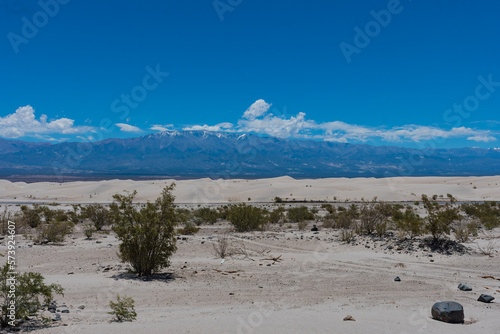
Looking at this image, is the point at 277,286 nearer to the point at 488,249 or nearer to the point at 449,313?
the point at 449,313

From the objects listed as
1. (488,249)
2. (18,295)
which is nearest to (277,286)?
(18,295)

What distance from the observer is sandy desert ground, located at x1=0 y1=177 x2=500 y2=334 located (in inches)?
226

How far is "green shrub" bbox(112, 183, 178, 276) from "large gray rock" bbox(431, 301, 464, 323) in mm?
6117

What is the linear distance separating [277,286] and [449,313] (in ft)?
12.1

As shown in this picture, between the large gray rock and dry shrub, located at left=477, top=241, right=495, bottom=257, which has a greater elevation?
dry shrub, located at left=477, top=241, right=495, bottom=257

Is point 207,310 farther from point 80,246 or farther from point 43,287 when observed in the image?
point 80,246

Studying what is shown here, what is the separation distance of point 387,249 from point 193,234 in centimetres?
858

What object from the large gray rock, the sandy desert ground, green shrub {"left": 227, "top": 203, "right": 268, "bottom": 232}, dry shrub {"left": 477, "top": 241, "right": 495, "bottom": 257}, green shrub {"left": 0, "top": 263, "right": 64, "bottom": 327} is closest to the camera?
green shrub {"left": 0, "top": 263, "right": 64, "bottom": 327}

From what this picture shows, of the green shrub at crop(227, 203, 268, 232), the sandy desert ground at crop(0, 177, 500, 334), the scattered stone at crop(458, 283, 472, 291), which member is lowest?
the sandy desert ground at crop(0, 177, 500, 334)

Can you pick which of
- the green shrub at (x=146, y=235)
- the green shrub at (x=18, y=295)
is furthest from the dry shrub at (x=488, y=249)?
the green shrub at (x=18, y=295)

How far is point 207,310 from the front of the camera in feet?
21.9

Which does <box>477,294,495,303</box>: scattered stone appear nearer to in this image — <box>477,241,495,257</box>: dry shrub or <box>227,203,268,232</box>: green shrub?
<box>477,241,495,257</box>: dry shrub

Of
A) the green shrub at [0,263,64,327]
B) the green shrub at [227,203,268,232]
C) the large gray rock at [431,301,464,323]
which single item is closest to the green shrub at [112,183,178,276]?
the green shrub at [0,263,64,327]

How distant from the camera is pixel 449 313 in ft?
19.5
